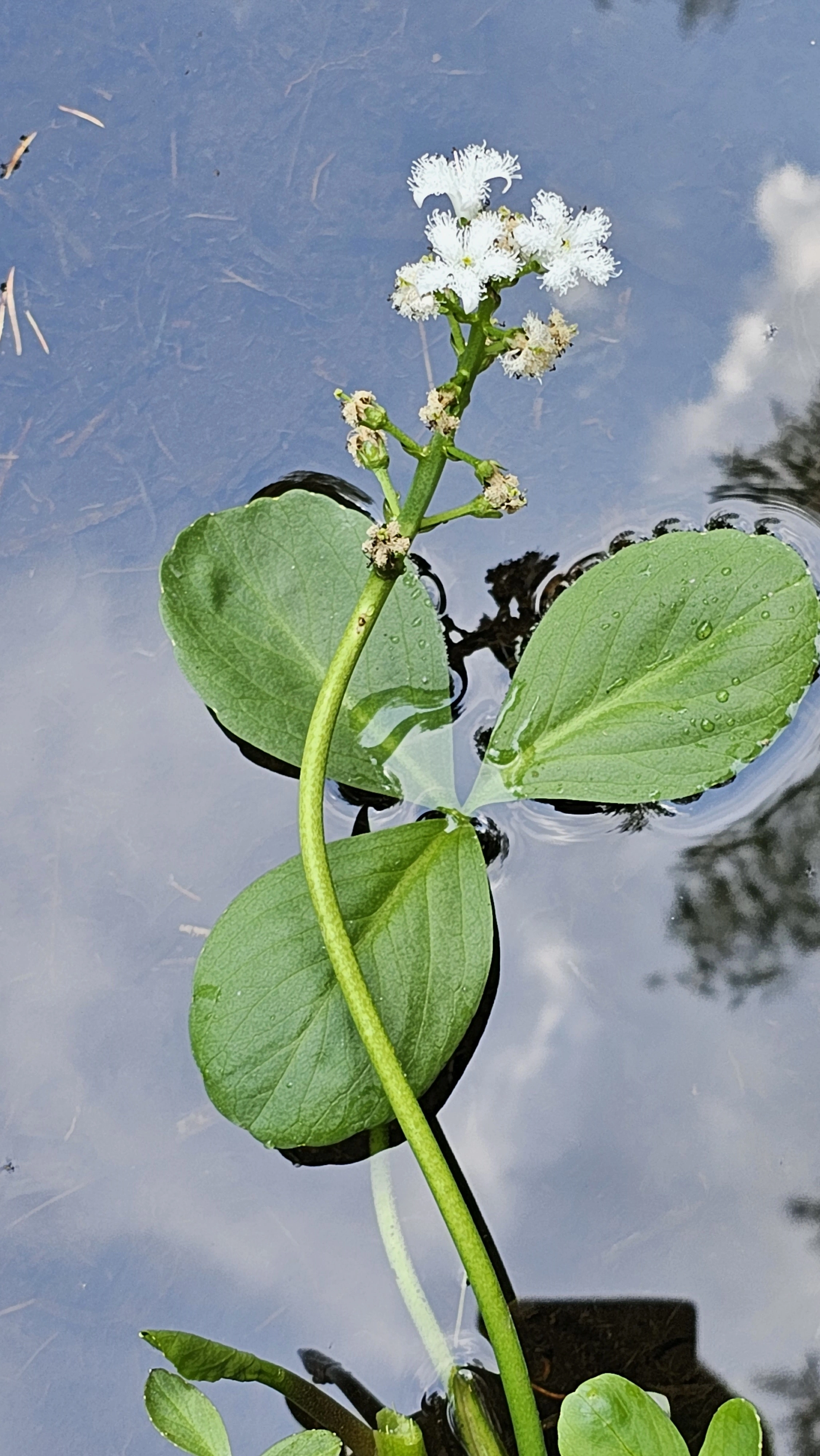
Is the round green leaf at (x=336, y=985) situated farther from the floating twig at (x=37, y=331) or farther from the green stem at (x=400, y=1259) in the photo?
the floating twig at (x=37, y=331)

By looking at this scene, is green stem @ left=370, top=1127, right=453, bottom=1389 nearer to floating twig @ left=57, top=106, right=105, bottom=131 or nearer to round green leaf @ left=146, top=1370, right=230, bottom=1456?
round green leaf @ left=146, top=1370, right=230, bottom=1456

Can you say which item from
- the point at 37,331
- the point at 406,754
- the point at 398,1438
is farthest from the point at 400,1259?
→ the point at 37,331

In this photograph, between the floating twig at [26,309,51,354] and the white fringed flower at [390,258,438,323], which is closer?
the white fringed flower at [390,258,438,323]

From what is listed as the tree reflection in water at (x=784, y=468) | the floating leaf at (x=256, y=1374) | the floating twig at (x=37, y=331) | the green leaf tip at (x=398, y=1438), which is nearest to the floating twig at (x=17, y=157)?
the floating twig at (x=37, y=331)

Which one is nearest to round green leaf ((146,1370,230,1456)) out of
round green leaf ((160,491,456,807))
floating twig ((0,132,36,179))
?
round green leaf ((160,491,456,807))

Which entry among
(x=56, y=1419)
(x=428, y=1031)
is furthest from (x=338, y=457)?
(x=56, y=1419)

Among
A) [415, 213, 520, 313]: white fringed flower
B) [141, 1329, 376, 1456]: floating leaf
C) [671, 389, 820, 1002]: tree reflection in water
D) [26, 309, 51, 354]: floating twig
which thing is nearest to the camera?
[415, 213, 520, 313]: white fringed flower
